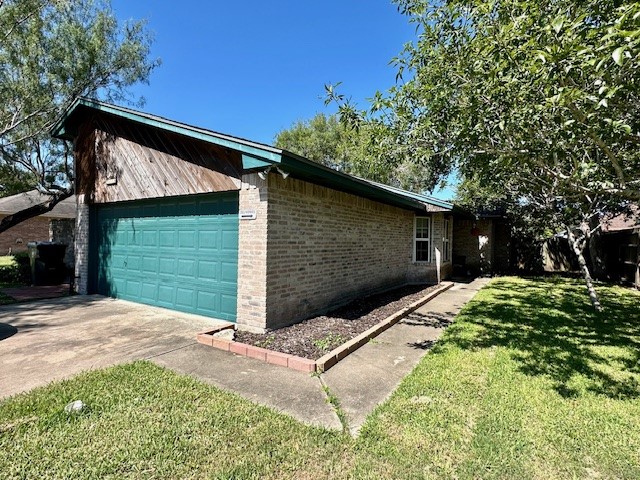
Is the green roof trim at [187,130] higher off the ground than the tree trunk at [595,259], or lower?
higher

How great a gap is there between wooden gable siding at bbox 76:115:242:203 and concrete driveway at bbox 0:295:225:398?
8.26 ft

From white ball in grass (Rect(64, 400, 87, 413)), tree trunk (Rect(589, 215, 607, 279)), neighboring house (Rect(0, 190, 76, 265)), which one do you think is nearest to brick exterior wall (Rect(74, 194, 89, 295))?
white ball in grass (Rect(64, 400, 87, 413))

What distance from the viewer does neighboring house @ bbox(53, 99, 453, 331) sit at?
559cm

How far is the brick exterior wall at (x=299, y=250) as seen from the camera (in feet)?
18.1

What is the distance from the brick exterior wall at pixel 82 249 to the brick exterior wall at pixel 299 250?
583 cm

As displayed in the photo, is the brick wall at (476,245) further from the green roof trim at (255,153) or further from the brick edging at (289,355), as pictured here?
the brick edging at (289,355)

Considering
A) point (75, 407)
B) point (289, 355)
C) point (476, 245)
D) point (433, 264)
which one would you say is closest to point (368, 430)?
point (289, 355)

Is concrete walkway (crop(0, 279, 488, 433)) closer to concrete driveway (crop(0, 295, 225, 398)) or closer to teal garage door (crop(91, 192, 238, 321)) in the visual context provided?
concrete driveway (crop(0, 295, 225, 398))

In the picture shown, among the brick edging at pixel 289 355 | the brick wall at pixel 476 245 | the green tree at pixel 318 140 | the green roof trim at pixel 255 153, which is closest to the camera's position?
the brick edging at pixel 289 355

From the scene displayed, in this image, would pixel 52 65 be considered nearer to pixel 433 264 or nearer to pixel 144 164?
pixel 144 164

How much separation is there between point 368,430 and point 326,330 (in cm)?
283

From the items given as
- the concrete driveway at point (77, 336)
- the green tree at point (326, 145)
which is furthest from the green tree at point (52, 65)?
the green tree at point (326, 145)

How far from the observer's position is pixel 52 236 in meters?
12.2

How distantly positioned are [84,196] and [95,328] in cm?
484
